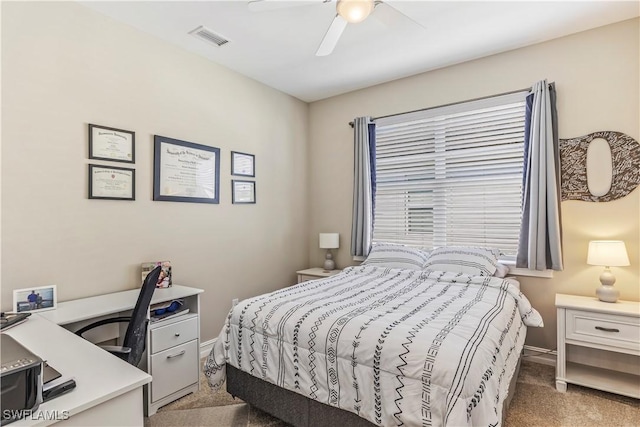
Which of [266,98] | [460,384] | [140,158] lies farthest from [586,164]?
[140,158]

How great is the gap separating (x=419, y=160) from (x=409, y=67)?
950mm

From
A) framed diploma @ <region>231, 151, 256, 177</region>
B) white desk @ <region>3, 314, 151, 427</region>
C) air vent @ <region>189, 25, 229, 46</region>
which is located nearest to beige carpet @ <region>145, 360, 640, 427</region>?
white desk @ <region>3, 314, 151, 427</region>

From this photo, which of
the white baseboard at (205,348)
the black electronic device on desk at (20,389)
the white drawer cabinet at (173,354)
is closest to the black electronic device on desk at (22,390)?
the black electronic device on desk at (20,389)

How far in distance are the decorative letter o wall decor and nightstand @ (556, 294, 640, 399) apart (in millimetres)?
858

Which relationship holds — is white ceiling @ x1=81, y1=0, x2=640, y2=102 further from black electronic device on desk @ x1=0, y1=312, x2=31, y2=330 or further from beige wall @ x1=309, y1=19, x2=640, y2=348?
black electronic device on desk @ x1=0, y1=312, x2=31, y2=330

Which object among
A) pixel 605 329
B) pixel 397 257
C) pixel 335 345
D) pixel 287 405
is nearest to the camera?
pixel 335 345

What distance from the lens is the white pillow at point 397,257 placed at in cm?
321

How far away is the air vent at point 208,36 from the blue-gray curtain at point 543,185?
2.71 meters

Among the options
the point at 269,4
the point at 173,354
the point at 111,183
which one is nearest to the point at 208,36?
the point at 269,4

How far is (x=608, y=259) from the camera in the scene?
2.42 metres

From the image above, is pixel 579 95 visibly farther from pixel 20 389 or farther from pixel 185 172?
pixel 20 389

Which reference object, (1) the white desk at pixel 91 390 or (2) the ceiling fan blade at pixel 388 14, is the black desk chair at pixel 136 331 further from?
(2) the ceiling fan blade at pixel 388 14

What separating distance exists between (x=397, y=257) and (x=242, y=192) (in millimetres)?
1712

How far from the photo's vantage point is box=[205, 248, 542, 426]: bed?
1390 millimetres
